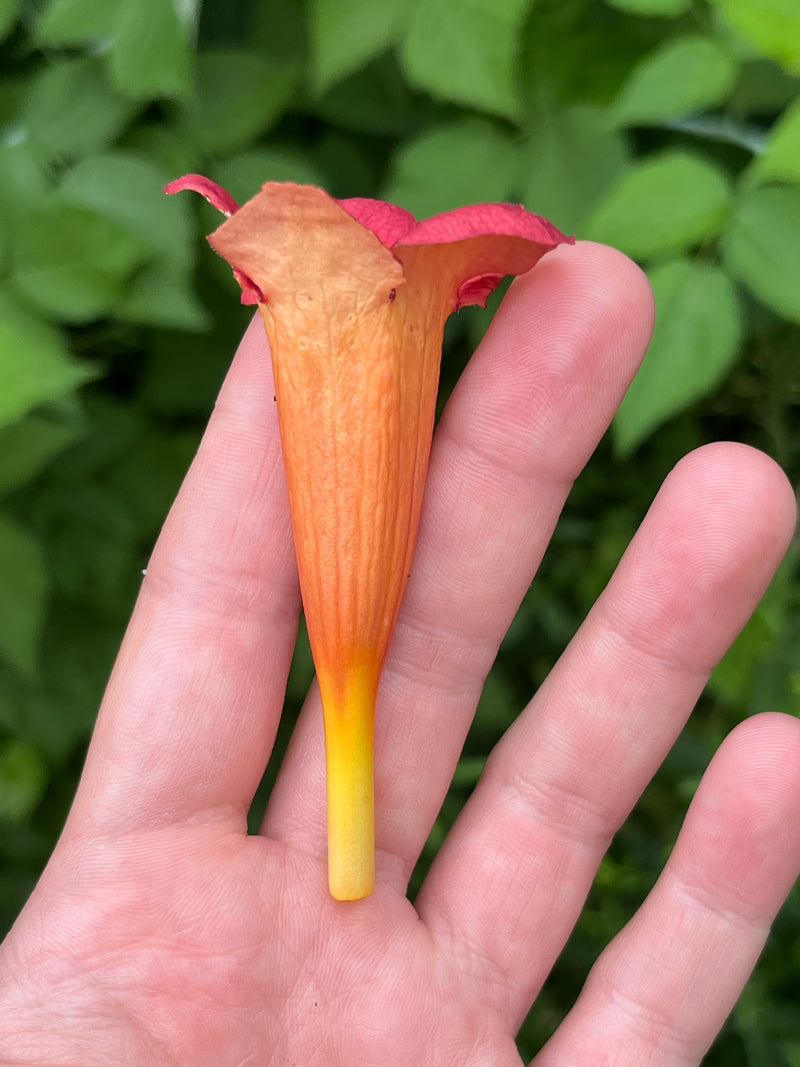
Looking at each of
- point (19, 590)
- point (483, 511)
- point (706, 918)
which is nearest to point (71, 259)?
point (19, 590)

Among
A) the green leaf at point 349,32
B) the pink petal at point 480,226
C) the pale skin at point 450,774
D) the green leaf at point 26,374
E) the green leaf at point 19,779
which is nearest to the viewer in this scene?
the pink petal at point 480,226

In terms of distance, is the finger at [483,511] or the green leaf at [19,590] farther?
the green leaf at [19,590]

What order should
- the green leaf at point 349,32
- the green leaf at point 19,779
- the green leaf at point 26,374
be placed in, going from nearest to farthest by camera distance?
the green leaf at point 26,374 < the green leaf at point 349,32 < the green leaf at point 19,779

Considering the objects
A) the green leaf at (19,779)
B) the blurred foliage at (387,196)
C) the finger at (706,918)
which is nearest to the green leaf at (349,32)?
the blurred foliage at (387,196)

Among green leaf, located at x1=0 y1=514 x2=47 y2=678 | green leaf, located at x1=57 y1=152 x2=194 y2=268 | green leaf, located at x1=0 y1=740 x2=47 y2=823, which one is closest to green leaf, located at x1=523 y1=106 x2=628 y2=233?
green leaf, located at x1=57 y1=152 x2=194 y2=268

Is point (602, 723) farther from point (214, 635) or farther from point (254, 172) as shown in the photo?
point (254, 172)

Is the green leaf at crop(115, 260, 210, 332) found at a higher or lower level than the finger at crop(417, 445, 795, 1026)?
higher

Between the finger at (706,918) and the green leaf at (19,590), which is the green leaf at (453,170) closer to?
the green leaf at (19,590)

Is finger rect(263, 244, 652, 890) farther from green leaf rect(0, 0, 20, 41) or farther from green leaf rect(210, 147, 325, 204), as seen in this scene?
green leaf rect(0, 0, 20, 41)
